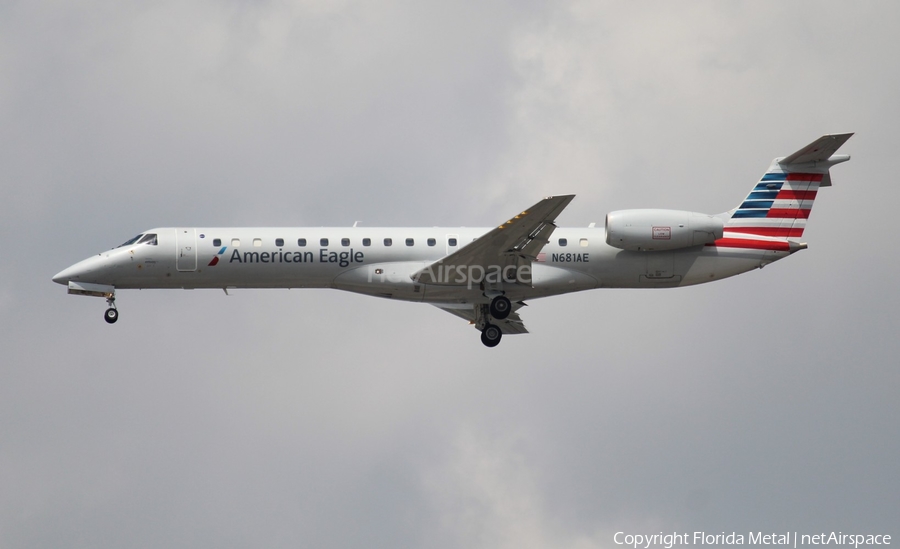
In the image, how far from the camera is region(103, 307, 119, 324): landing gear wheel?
34.9 meters

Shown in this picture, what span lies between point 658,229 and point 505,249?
15.1ft

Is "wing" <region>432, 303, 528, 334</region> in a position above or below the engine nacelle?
below

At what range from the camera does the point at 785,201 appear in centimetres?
3594

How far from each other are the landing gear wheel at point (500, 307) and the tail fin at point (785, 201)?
719cm

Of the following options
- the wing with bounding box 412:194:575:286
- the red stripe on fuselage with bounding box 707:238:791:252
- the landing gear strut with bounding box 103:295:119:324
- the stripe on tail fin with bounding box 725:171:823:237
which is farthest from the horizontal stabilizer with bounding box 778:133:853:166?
the landing gear strut with bounding box 103:295:119:324

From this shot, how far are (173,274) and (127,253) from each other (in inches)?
59.5

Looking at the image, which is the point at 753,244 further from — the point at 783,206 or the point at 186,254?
the point at 186,254

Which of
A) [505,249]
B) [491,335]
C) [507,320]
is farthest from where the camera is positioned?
[507,320]

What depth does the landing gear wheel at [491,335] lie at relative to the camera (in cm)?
3650

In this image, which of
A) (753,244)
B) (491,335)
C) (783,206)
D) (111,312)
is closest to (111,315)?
(111,312)

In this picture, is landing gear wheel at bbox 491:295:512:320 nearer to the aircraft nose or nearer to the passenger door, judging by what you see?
the passenger door

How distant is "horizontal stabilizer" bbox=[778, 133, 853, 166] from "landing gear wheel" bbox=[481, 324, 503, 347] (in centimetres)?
1013

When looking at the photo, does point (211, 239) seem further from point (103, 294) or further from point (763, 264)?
point (763, 264)

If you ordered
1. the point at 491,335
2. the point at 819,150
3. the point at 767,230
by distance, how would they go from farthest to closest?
the point at 491,335
the point at 767,230
the point at 819,150
